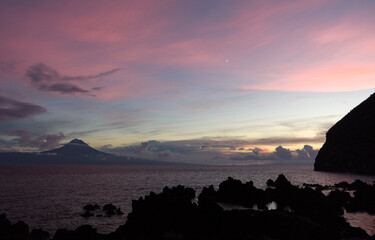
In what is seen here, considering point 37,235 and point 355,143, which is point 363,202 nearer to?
point 37,235

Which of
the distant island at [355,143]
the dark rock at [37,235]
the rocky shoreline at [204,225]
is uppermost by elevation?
the distant island at [355,143]

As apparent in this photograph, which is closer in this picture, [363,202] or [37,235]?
[37,235]

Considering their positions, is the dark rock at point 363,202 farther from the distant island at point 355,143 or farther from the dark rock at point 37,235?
the distant island at point 355,143

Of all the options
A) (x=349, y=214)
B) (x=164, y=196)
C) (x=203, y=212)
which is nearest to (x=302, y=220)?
(x=203, y=212)

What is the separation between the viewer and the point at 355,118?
16625 cm

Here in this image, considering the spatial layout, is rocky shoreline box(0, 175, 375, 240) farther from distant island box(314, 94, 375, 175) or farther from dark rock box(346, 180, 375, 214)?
distant island box(314, 94, 375, 175)

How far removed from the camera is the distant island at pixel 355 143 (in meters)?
145

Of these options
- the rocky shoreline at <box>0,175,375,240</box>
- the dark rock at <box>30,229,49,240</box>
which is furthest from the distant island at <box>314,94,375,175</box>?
the dark rock at <box>30,229,49,240</box>

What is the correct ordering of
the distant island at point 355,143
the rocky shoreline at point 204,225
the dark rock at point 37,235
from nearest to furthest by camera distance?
the rocky shoreline at point 204,225 < the dark rock at point 37,235 < the distant island at point 355,143

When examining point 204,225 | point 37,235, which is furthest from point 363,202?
point 37,235

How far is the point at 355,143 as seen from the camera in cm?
15325

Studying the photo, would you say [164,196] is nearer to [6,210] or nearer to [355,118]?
[6,210]

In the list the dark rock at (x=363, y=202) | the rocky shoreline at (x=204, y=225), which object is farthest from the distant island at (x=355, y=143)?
the rocky shoreline at (x=204, y=225)

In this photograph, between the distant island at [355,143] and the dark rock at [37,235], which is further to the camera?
the distant island at [355,143]
